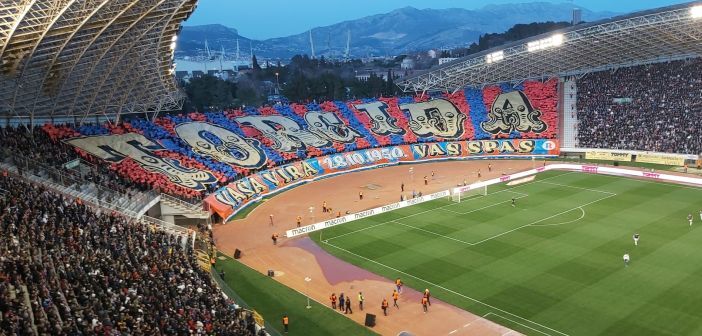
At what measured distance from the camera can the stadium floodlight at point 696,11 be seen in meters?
53.0

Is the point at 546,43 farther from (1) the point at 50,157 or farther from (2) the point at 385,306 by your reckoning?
(1) the point at 50,157

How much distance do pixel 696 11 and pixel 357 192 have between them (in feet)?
116

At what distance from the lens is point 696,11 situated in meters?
53.4

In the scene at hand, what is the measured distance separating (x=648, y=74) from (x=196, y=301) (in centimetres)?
6823

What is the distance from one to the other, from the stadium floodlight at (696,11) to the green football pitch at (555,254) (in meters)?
15.7

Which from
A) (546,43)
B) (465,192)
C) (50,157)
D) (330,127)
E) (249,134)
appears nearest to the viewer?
(50,157)

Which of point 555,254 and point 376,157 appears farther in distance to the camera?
point 376,157

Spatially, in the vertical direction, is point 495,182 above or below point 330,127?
below

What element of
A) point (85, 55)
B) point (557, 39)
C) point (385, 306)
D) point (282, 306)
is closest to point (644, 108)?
point (557, 39)

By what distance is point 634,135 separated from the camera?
69312mm

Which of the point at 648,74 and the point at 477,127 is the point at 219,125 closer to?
the point at 477,127

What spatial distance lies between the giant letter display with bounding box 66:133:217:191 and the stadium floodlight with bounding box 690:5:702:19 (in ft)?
153

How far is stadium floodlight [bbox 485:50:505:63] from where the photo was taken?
69.8m

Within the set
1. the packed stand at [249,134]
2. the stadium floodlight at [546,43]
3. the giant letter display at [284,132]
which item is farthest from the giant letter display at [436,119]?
the stadium floodlight at [546,43]
